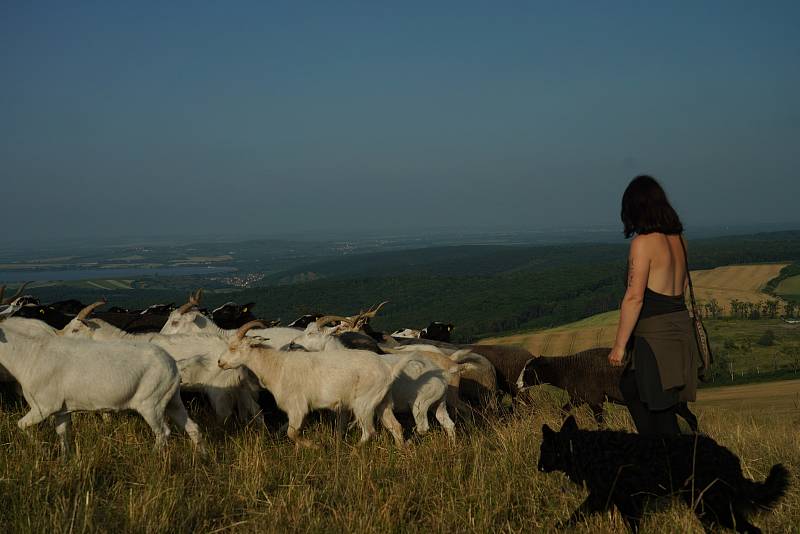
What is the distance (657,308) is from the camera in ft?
16.0

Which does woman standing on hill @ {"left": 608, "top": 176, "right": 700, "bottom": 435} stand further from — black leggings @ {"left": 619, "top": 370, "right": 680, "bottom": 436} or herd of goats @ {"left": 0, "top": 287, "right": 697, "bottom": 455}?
herd of goats @ {"left": 0, "top": 287, "right": 697, "bottom": 455}

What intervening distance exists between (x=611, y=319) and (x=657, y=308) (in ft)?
185

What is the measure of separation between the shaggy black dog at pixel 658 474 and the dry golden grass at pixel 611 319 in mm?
29374

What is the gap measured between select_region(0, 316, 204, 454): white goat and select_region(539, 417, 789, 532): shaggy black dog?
3610 mm

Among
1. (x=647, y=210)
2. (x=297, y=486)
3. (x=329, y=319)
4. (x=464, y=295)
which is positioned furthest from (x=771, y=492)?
(x=464, y=295)

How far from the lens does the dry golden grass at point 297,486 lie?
477 cm

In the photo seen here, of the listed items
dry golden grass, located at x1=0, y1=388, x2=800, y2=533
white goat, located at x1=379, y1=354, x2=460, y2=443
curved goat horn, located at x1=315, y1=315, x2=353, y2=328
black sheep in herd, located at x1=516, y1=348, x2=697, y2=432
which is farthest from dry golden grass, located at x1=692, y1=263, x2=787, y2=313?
dry golden grass, located at x1=0, y1=388, x2=800, y2=533

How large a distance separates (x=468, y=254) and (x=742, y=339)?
448 ft

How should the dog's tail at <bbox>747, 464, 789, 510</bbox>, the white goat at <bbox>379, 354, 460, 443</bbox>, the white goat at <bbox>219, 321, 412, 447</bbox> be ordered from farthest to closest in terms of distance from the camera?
the white goat at <bbox>379, 354, 460, 443</bbox>
the white goat at <bbox>219, 321, 412, 447</bbox>
the dog's tail at <bbox>747, 464, 789, 510</bbox>

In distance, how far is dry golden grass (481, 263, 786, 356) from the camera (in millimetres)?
46094

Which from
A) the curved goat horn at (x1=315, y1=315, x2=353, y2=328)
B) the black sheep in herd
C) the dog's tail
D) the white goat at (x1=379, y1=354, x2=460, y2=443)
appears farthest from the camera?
the curved goat horn at (x1=315, y1=315, x2=353, y2=328)

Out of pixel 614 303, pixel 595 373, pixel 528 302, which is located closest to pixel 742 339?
pixel 614 303

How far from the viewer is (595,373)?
10227mm

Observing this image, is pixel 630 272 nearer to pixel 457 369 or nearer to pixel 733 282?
pixel 457 369
